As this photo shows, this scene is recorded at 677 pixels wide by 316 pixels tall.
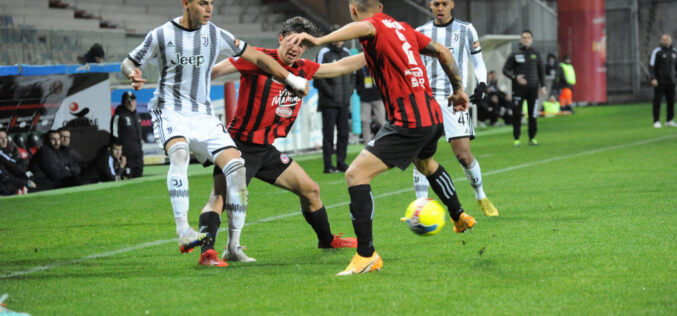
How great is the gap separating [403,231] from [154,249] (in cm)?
201

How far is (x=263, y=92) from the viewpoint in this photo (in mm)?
6863

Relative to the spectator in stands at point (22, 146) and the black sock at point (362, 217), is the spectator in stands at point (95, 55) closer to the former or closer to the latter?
the spectator in stands at point (22, 146)

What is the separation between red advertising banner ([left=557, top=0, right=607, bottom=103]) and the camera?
36.8 m

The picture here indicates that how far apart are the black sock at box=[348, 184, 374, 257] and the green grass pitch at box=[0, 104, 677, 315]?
23cm

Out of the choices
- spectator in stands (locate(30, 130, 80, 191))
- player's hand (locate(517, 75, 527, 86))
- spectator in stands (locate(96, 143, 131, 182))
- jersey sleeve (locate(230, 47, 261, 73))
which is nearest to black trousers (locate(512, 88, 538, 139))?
player's hand (locate(517, 75, 527, 86))

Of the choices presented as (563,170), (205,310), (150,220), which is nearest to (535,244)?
(205,310)

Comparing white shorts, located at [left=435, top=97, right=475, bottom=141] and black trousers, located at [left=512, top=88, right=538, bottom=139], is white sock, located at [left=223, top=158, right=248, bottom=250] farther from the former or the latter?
black trousers, located at [left=512, top=88, right=538, bottom=139]

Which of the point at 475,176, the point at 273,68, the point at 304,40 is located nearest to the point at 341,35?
the point at 304,40

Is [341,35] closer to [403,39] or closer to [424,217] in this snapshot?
[403,39]

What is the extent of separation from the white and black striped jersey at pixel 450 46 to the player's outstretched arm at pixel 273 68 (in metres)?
2.71

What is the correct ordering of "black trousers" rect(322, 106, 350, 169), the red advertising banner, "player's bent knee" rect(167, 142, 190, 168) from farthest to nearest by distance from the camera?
the red advertising banner → "black trousers" rect(322, 106, 350, 169) → "player's bent knee" rect(167, 142, 190, 168)

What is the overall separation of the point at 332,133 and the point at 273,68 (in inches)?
304

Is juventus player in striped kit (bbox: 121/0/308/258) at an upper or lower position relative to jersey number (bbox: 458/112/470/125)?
upper

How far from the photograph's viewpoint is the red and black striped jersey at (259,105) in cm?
680
